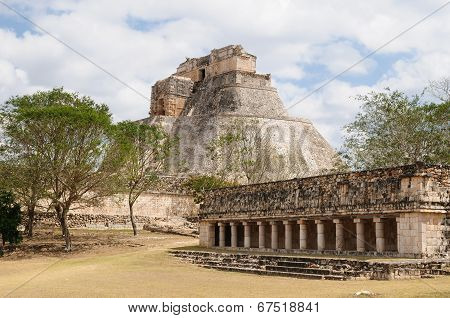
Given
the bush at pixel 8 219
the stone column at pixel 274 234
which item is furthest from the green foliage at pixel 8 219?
the stone column at pixel 274 234

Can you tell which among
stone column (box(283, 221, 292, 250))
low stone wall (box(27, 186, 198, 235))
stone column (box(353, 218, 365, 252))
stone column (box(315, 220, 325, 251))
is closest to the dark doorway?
low stone wall (box(27, 186, 198, 235))

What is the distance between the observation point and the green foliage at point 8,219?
101 ft

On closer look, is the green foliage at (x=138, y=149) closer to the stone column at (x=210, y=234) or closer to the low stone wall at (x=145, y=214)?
the low stone wall at (x=145, y=214)

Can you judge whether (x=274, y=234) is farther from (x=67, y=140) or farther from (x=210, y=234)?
(x=67, y=140)

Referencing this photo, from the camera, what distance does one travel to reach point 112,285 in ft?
55.4

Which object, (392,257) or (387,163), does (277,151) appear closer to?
(387,163)

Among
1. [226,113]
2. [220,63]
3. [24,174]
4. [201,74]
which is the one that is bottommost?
[24,174]

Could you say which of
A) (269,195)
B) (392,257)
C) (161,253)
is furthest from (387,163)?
(392,257)

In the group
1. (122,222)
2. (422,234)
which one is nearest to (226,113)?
(122,222)

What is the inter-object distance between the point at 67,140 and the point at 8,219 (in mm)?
4825

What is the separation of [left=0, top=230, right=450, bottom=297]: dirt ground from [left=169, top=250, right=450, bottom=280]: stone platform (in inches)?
21.6

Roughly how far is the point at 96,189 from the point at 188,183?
1772 cm

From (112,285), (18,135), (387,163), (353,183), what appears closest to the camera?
(112,285)

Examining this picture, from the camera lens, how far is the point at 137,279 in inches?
738
